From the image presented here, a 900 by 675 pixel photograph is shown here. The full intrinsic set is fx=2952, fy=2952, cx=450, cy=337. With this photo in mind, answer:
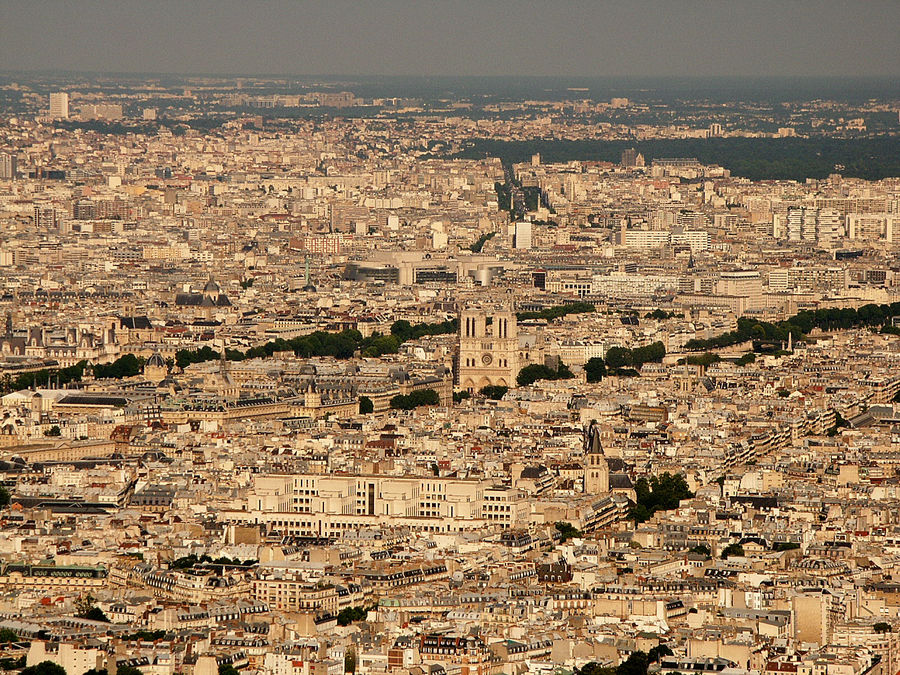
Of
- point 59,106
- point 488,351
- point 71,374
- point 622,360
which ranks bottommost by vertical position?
point 59,106

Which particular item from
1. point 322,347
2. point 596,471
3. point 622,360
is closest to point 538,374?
point 622,360

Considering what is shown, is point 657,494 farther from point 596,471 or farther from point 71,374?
point 71,374

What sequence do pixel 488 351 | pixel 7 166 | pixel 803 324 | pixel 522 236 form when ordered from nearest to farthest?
pixel 488 351
pixel 803 324
pixel 522 236
pixel 7 166

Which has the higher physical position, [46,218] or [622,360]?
[622,360]

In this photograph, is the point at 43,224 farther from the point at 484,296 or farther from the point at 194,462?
the point at 194,462

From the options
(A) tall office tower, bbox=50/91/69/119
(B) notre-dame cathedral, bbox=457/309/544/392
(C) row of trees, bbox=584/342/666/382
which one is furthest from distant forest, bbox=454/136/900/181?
(B) notre-dame cathedral, bbox=457/309/544/392

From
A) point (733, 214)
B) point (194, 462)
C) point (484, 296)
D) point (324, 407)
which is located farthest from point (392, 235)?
point (194, 462)
